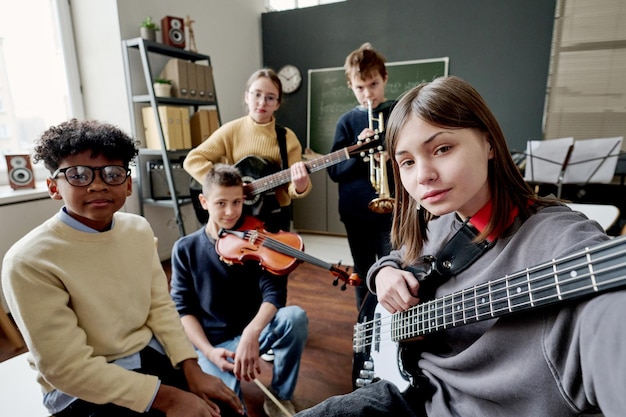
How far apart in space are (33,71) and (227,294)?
2.74 m

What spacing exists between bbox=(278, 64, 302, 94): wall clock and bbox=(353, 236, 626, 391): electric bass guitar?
4086 millimetres

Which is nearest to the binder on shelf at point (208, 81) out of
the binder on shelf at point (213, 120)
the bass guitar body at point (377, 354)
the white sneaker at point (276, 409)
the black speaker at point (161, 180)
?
the binder on shelf at point (213, 120)

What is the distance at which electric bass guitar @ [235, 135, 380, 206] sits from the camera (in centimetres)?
178

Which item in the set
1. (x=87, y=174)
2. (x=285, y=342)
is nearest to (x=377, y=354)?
(x=285, y=342)

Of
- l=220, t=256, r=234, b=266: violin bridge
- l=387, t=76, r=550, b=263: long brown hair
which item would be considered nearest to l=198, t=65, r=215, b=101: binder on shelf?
l=220, t=256, r=234, b=266: violin bridge

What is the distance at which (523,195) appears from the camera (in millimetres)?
734

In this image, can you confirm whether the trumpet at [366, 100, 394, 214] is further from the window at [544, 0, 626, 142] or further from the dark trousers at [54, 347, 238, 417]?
the window at [544, 0, 626, 142]

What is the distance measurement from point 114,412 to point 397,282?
83 cm

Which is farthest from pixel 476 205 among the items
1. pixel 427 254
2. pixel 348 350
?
pixel 348 350

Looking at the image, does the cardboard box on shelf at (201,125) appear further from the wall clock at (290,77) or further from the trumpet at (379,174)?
the trumpet at (379,174)

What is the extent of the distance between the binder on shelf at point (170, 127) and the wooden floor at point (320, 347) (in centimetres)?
159

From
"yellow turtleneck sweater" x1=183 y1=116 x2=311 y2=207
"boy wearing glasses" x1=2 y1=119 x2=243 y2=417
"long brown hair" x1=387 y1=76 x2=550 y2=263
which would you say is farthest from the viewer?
"yellow turtleneck sweater" x1=183 y1=116 x2=311 y2=207

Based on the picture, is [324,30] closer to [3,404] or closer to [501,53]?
[501,53]

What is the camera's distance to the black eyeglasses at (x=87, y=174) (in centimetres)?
95
